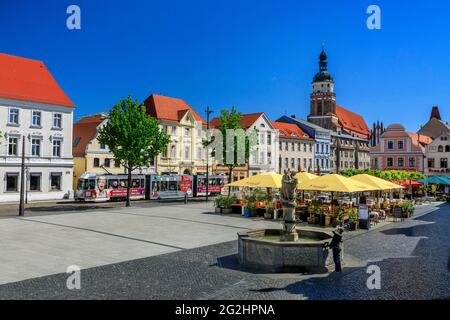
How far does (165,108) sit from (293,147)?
29032 mm

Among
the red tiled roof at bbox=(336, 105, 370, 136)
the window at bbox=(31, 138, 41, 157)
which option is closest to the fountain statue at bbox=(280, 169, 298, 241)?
the window at bbox=(31, 138, 41, 157)

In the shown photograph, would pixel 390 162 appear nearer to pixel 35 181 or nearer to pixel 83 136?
pixel 83 136

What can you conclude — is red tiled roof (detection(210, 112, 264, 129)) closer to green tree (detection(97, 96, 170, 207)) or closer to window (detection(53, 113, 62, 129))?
window (detection(53, 113, 62, 129))

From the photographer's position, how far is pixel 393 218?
27453 millimetres

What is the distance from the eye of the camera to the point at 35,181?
3972 cm

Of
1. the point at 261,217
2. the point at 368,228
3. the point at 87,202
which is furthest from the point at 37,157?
the point at 368,228

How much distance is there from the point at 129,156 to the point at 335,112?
256 ft

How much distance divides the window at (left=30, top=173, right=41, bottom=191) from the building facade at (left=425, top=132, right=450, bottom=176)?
5622 cm

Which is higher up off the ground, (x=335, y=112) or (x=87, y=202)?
(x=335, y=112)

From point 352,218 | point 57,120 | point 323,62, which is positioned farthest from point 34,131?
point 323,62

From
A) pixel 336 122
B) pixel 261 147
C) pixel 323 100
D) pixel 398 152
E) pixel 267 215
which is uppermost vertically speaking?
pixel 323 100
